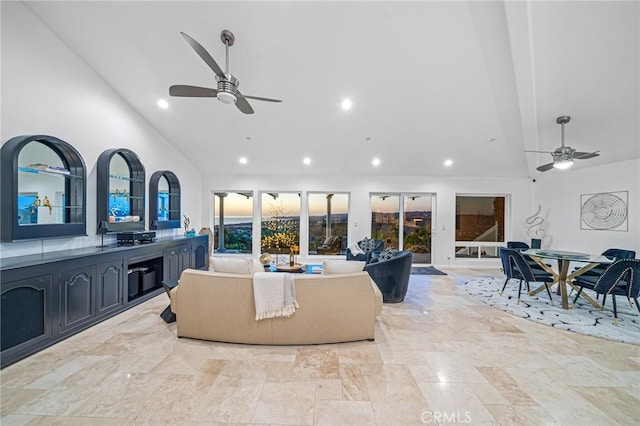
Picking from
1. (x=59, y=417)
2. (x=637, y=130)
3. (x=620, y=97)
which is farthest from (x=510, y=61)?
(x=59, y=417)

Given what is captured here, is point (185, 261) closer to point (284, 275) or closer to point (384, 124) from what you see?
point (284, 275)

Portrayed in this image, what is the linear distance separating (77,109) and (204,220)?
3.98 metres

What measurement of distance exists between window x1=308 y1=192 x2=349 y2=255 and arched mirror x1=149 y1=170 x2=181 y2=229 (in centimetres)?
333

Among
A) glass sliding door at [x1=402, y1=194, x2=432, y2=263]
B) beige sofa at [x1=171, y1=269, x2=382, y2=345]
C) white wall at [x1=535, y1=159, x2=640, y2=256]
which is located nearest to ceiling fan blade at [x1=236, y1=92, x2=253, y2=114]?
beige sofa at [x1=171, y1=269, x2=382, y2=345]

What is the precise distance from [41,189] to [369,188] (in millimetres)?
Result: 6303

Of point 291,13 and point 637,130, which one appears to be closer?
point 291,13

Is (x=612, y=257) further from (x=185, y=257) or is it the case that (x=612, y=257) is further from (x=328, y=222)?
(x=185, y=257)

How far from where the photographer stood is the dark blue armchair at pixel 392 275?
4141mm

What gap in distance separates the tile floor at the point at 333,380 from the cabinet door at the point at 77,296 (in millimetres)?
185

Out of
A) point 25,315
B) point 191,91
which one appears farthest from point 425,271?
point 25,315

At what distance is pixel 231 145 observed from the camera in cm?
602

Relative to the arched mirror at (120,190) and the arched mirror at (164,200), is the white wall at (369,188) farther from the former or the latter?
the arched mirror at (120,190)

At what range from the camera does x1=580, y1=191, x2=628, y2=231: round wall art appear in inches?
211

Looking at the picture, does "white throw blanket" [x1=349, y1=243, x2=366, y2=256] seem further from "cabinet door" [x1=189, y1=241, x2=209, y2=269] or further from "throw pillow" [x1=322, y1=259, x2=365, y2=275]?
"cabinet door" [x1=189, y1=241, x2=209, y2=269]
